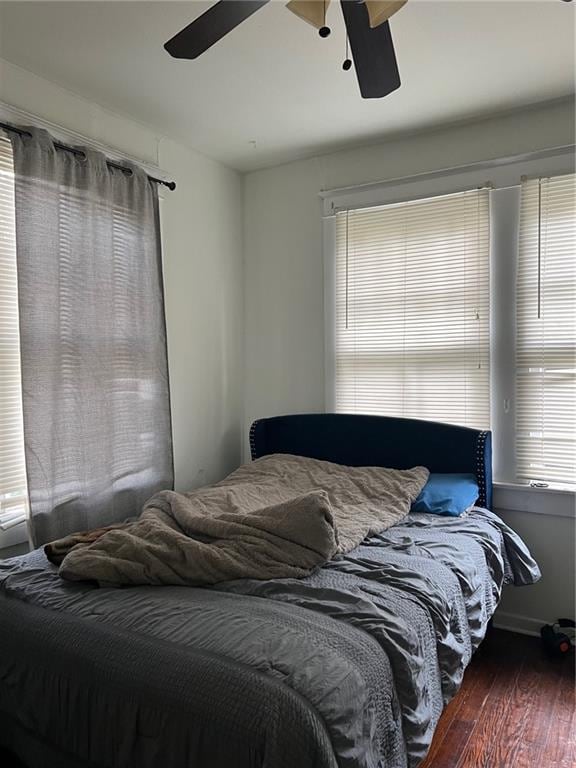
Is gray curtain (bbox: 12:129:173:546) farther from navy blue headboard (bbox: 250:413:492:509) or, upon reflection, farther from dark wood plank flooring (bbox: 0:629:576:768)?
dark wood plank flooring (bbox: 0:629:576:768)

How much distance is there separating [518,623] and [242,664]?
7.26 feet

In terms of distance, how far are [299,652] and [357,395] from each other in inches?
88.1

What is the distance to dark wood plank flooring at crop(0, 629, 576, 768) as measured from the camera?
6.75 ft

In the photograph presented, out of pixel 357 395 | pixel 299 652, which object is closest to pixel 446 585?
pixel 299 652

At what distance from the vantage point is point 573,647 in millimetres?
2799

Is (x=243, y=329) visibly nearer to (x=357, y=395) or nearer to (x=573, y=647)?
(x=357, y=395)

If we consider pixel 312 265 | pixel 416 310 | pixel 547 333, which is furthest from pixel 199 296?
pixel 547 333

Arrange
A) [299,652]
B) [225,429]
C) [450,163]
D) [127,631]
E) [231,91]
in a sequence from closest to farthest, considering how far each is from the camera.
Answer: [299,652], [127,631], [231,91], [450,163], [225,429]

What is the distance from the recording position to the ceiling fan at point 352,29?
1.58 m

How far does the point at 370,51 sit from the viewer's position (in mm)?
1742

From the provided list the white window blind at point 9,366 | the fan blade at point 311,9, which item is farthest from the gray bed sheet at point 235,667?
the fan blade at point 311,9

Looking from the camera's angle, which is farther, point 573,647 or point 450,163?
point 450,163

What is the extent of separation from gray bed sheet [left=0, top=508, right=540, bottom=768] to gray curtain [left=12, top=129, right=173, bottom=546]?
690 millimetres

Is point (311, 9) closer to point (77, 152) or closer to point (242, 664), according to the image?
point (77, 152)
